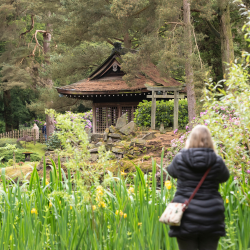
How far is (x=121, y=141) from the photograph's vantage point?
10859 millimetres

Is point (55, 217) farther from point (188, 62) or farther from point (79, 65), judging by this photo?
point (79, 65)

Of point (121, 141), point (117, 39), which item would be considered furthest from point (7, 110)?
A: point (121, 141)

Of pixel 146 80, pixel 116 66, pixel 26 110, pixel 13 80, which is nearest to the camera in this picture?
pixel 146 80

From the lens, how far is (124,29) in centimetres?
1831

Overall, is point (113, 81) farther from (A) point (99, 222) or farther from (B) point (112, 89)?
(A) point (99, 222)

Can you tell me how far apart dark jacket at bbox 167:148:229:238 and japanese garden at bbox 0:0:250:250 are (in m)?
0.30

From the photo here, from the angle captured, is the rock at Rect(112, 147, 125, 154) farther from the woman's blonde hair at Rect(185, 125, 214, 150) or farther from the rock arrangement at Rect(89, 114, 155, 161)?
the woman's blonde hair at Rect(185, 125, 214, 150)

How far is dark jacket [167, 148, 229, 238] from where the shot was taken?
2525mm

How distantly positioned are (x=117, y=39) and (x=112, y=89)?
667 centimetres

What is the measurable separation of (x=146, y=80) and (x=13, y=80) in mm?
13010

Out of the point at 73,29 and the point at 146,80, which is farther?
the point at 73,29

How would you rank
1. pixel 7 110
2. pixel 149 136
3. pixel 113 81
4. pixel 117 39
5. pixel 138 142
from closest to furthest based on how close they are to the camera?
pixel 138 142 < pixel 149 136 < pixel 113 81 < pixel 117 39 < pixel 7 110

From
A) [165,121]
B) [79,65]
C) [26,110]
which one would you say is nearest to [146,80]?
[165,121]

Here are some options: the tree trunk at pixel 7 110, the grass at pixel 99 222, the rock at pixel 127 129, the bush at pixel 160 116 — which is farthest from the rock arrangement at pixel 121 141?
the tree trunk at pixel 7 110
